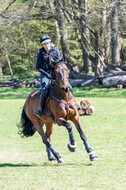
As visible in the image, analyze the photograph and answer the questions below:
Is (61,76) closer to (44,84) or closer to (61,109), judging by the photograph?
(61,109)

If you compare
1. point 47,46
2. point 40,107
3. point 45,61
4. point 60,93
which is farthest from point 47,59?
point 40,107

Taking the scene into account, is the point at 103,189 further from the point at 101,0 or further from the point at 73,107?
the point at 101,0

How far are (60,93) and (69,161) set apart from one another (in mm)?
1860

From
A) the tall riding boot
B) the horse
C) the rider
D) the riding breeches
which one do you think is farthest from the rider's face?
the tall riding boot

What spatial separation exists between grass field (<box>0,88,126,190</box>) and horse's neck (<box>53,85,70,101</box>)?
1.64 metres

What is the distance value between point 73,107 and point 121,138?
403 cm

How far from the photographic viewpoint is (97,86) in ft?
103

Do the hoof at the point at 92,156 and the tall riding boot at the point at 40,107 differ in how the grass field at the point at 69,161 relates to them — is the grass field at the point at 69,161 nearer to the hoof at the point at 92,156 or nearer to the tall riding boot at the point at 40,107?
the hoof at the point at 92,156

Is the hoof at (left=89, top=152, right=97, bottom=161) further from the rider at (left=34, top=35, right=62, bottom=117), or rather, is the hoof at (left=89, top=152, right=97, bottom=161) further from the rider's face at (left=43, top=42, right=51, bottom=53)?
the rider's face at (left=43, top=42, right=51, bottom=53)

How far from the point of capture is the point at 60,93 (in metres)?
8.28

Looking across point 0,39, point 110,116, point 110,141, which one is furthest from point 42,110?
point 0,39

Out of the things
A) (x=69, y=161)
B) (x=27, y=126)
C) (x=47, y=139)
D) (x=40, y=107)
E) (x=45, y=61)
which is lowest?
(x=69, y=161)

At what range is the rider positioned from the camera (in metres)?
8.53

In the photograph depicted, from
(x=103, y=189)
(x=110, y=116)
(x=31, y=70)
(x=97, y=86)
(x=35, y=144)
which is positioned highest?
(x=103, y=189)
